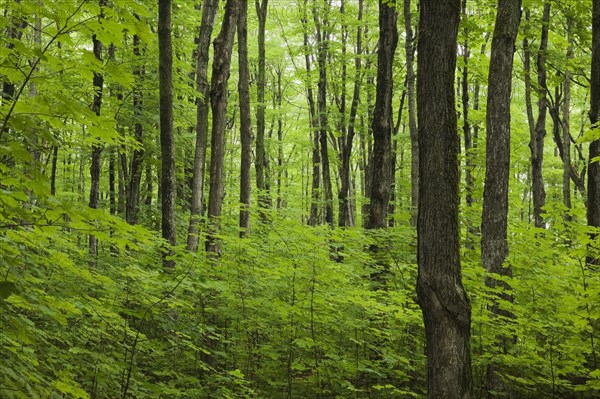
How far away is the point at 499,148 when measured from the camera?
26.2 feet

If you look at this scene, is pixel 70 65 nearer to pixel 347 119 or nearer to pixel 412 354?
pixel 412 354

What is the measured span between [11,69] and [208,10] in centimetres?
881

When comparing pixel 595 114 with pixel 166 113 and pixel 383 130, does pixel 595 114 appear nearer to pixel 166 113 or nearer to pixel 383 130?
pixel 383 130

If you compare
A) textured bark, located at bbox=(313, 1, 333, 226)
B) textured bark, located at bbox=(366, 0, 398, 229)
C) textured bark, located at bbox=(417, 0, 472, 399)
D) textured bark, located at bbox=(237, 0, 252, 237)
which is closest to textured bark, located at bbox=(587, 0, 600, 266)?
textured bark, located at bbox=(366, 0, 398, 229)

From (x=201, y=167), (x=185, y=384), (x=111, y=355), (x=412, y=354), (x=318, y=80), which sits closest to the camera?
(x=111, y=355)

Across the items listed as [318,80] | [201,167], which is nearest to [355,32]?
[318,80]

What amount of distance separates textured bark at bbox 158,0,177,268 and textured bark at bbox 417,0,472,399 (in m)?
5.10

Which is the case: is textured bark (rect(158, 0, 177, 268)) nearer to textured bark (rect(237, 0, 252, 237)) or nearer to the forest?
the forest

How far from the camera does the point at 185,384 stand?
600cm

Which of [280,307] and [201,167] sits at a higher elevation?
[201,167]

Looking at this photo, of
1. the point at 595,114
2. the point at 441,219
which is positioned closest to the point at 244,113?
the point at 595,114

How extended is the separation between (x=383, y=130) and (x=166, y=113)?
4.26 m

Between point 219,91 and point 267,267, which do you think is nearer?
point 267,267

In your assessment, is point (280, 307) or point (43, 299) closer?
point (43, 299)
